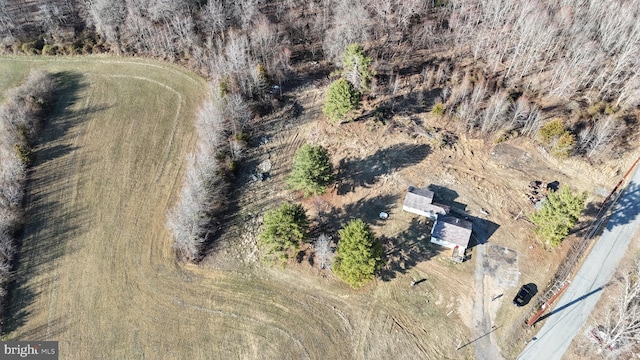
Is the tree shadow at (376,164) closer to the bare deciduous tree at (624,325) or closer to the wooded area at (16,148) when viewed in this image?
the bare deciduous tree at (624,325)

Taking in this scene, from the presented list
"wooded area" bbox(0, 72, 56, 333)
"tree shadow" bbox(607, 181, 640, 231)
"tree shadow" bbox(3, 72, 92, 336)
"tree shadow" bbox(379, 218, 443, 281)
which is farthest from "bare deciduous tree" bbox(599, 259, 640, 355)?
"wooded area" bbox(0, 72, 56, 333)

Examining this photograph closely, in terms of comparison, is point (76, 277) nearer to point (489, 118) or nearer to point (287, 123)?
point (287, 123)

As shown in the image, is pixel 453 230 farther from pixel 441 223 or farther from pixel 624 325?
pixel 624 325

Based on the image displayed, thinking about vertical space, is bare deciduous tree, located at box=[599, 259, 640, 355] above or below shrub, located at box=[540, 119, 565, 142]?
below

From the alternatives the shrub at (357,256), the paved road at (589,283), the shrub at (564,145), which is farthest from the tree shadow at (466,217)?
the shrub at (564,145)

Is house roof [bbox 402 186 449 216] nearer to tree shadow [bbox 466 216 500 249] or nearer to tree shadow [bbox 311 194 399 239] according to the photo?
tree shadow [bbox 311 194 399 239]
